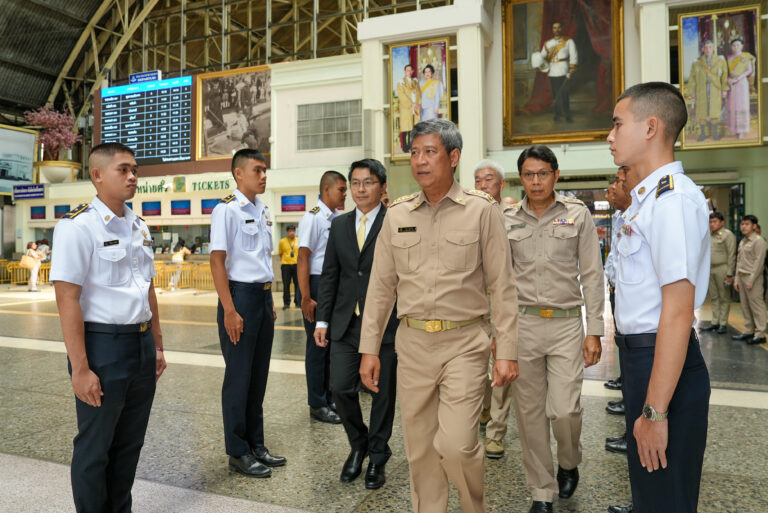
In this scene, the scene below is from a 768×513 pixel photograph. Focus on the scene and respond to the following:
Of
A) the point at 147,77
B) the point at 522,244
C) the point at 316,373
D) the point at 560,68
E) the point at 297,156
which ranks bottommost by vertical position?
the point at 316,373

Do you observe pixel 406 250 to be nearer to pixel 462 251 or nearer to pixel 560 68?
pixel 462 251

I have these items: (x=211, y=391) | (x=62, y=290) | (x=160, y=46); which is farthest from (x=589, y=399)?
(x=160, y=46)

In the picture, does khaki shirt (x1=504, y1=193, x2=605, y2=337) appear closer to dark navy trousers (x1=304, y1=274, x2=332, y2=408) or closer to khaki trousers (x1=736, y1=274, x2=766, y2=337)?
dark navy trousers (x1=304, y1=274, x2=332, y2=408)

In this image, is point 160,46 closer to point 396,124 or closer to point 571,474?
point 396,124

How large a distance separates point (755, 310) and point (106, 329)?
827 cm

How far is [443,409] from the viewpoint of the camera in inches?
90.3

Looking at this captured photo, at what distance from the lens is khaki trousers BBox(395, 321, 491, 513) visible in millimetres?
2230

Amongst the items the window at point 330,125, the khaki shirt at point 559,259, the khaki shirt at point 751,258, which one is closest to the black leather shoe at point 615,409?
the khaki shirt at point 559,259

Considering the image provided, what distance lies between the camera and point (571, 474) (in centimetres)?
296

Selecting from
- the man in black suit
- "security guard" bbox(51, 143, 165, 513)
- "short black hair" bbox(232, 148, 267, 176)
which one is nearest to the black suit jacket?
the man in black suit

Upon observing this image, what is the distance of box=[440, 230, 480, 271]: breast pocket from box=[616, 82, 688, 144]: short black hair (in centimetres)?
85

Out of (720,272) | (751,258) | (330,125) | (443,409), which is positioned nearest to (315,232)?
(443,409)

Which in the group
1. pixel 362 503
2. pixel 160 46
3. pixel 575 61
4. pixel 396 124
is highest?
Answer: pixel 160 46

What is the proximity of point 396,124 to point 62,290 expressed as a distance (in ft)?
41.6
